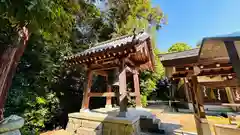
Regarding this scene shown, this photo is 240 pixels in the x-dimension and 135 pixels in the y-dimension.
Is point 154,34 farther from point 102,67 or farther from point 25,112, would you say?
point 25,112

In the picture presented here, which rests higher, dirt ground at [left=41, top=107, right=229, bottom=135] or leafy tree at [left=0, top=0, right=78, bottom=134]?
leafy tree at [left=0, top=0, right=78, bottom=134]

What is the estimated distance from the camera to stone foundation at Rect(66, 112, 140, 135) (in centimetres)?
368

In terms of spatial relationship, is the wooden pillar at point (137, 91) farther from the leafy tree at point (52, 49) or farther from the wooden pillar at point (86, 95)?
the leafy tree at point (52, 49)

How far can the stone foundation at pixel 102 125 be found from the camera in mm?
3680

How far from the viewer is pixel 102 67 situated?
4.99 meters

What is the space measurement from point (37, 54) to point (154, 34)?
845cm

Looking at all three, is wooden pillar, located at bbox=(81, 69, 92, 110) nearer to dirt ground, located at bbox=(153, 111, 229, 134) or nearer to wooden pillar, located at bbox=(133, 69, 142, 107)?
wooden pillar, located at bbox=(133, 69, 142, 107)

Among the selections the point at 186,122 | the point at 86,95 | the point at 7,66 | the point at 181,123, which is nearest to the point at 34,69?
the point at 7,66

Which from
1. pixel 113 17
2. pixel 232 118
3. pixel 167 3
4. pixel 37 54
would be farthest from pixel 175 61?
pixel 167 3

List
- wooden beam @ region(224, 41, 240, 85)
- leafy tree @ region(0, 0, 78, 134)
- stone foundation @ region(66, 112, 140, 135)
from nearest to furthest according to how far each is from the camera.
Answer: wooden beam @ region(224, 41, 240, 85) < leafy tree @ region(0, 0, 78, 134) < stone foundation @ region(66, 112, 140, 135)

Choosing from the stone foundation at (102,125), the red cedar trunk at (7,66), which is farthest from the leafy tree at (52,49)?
the stone foundation at (102,125)

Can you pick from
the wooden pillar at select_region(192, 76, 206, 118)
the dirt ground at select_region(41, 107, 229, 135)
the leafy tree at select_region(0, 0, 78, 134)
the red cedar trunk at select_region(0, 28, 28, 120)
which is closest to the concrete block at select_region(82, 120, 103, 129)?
the dirt ground at select_region(41, 107, 229, 135)

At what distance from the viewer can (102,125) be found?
164 inches

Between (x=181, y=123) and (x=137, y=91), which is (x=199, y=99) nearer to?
(x=137, y=91)
